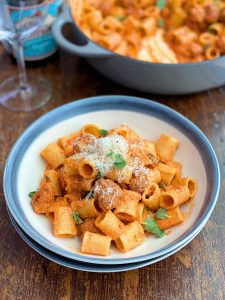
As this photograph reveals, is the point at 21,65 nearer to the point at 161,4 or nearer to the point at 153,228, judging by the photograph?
the point at 161,4

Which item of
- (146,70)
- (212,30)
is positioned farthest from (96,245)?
(212,30)

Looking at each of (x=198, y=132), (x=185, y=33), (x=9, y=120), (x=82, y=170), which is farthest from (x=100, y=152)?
(x=185, y=33)

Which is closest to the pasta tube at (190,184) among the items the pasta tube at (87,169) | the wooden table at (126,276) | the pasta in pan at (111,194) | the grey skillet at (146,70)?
the pasta in pan at (111,194)

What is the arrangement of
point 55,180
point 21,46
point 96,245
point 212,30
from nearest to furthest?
point 96,245 < point 55,180 < point 21,46 < point 212,30

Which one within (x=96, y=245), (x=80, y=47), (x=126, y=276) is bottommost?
(x=126, y=276)

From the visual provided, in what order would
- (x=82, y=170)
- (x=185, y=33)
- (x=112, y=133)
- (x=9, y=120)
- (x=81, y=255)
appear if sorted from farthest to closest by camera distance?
(x=185, y=33) < (x=9, y=120) < (x=112, y=133) < (x=82, y=170) < (x=81, y=255)

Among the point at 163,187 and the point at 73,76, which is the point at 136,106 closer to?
the point at 163,187

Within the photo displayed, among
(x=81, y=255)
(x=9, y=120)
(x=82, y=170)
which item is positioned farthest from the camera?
(x=9, y=120)
